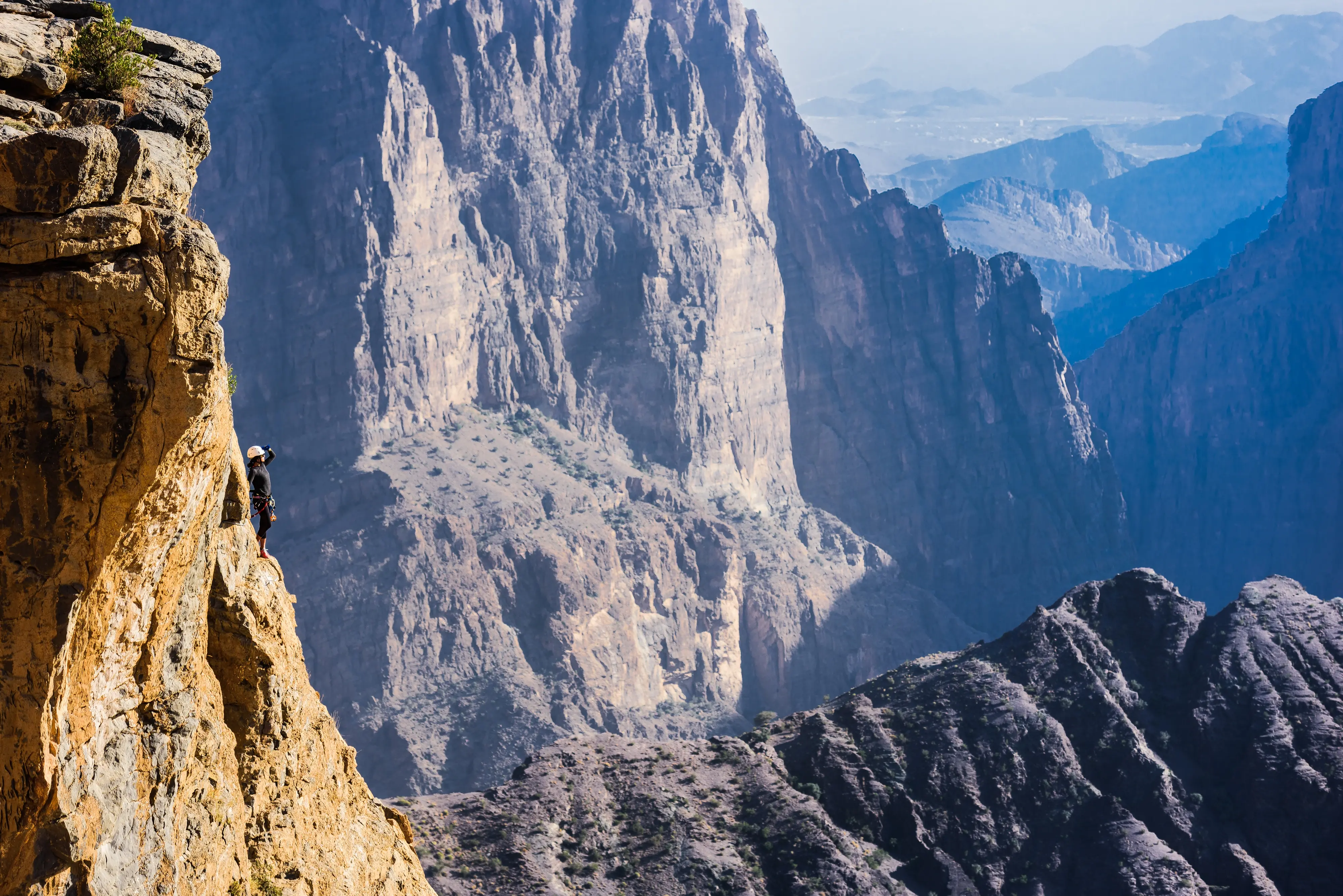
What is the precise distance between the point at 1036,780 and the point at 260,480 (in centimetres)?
5090

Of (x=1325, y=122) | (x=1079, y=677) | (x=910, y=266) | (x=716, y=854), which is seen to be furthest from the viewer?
(x=1325, y=122)

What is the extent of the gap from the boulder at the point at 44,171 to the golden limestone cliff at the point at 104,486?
0.02 m

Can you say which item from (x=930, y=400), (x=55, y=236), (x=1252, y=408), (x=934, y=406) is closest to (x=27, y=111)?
A: (x=55, y=236)

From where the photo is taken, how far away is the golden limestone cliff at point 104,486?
16.9 m

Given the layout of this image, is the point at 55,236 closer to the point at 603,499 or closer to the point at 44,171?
the point at 44,171

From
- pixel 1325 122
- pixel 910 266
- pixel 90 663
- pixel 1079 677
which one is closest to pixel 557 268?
pixel 910 266

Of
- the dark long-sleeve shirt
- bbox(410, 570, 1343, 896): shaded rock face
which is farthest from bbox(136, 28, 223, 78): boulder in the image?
bbox(410, 570, 1343, 896): shaded rock face

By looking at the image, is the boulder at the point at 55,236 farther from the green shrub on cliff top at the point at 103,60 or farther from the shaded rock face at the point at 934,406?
the shaded rock face at the point at 934,406

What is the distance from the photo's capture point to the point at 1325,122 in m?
179

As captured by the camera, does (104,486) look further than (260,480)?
No

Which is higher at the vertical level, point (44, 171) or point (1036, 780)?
point (44, 171)

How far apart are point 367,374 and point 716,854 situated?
75.6 meters

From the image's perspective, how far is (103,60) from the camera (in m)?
20.4

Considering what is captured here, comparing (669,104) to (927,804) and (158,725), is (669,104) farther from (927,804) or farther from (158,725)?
(158,725)
